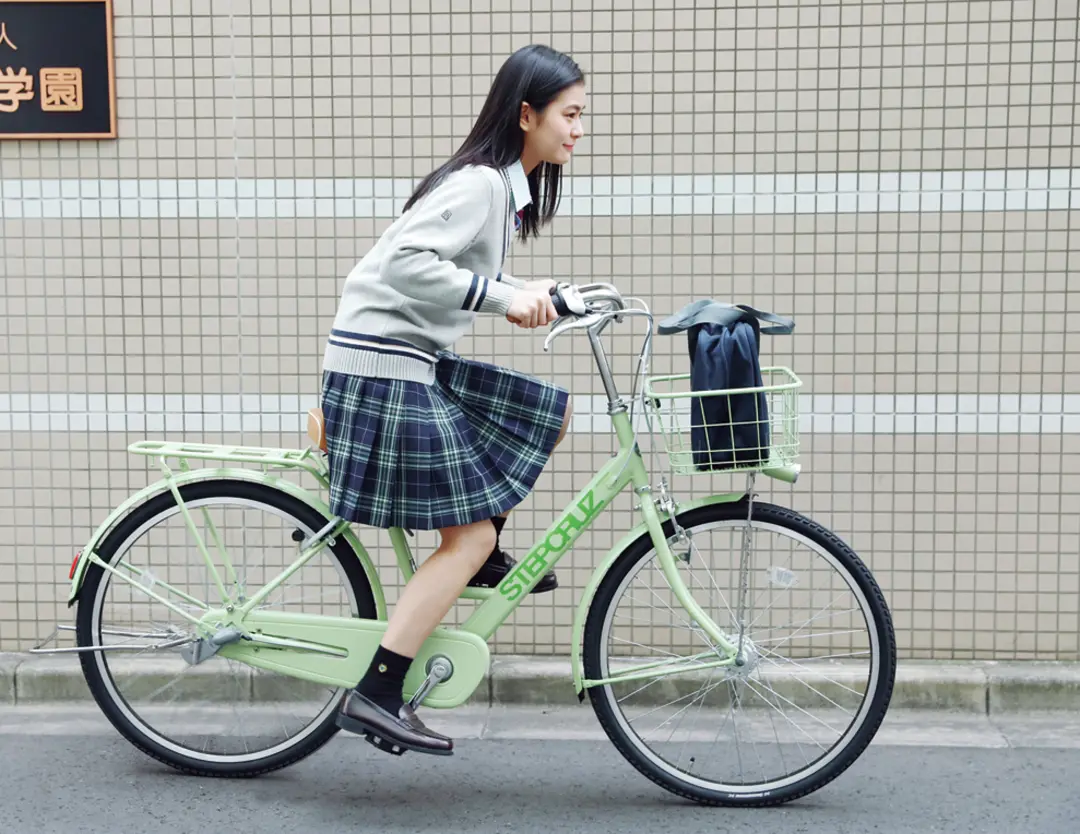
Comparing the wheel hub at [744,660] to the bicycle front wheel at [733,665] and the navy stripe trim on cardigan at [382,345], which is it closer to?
the bicycle front wheel at [733,665]

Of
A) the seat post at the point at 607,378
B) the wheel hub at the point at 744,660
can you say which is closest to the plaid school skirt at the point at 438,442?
the seat post at the point at 607,378

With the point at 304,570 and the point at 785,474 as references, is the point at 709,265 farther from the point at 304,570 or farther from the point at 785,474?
the point at 304,570

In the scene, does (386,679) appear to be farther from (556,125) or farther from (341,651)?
(556,125)

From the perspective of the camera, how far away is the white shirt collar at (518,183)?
342 cm

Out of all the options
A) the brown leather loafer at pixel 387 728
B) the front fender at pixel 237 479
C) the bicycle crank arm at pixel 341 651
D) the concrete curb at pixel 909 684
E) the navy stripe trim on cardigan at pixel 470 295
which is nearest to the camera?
the navy stripe trim on cardigan at pixel 470 295

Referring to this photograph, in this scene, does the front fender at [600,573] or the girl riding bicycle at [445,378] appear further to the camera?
the front fender at [600,573]

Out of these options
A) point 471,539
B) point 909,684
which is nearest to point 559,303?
point 471,539

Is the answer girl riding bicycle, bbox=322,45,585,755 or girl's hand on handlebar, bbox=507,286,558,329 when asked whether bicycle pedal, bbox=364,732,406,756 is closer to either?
girl riding bicycle, bbox=322,45,585,755

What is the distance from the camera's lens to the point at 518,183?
3.43m

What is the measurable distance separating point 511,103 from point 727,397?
0.96m

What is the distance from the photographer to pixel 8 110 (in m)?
4.79

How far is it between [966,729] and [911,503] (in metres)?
0.84

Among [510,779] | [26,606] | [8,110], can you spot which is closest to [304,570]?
[510,779]

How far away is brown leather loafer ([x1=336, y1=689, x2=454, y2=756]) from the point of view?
351cm
